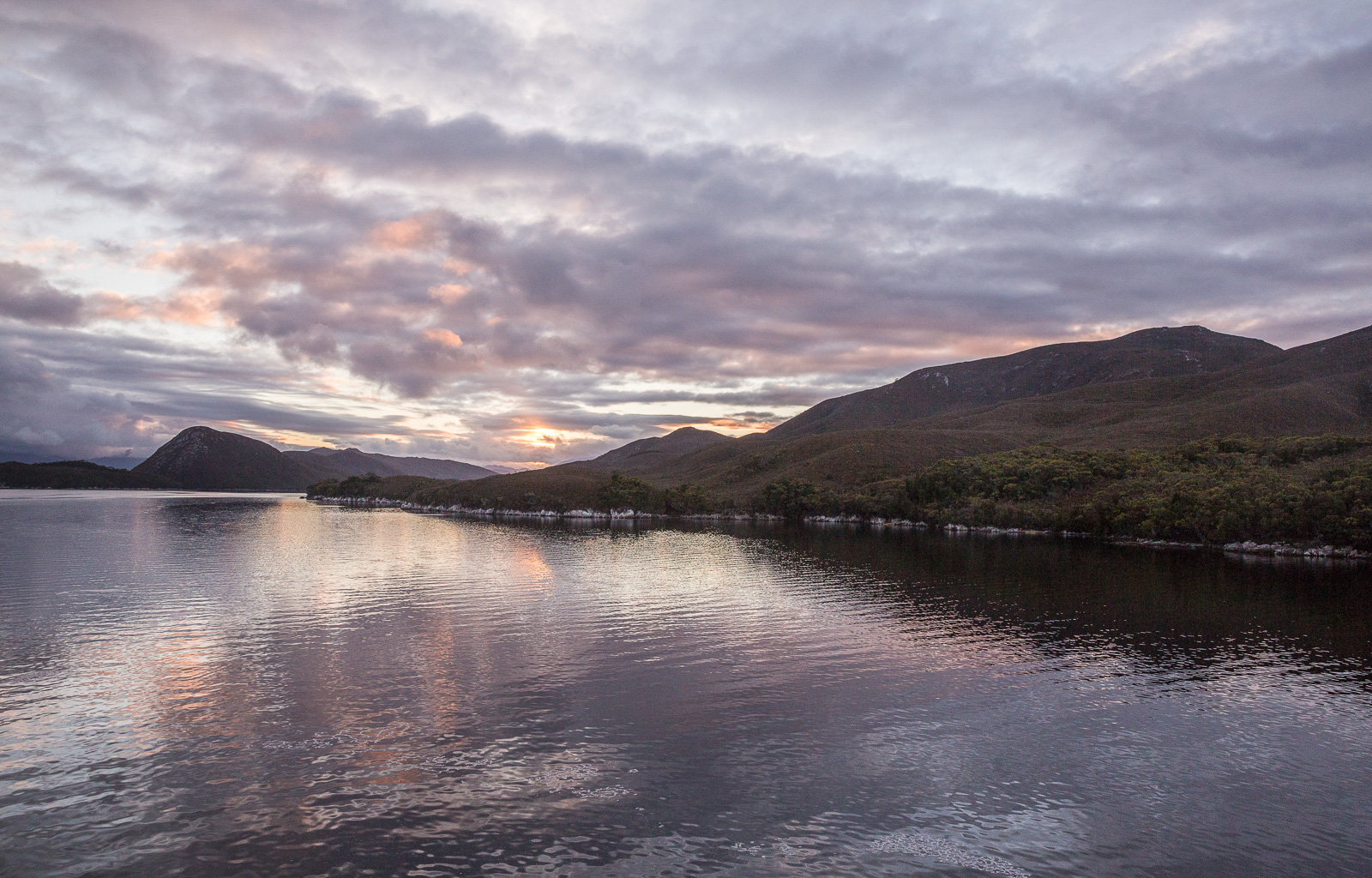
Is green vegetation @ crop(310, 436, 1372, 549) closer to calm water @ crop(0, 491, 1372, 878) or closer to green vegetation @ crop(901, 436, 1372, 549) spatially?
green vegetation @ crop(901, 436, 1372, 549)

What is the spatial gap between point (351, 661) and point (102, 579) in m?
40.8

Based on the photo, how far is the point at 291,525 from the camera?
142 metres

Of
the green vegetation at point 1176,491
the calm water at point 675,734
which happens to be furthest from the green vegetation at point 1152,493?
the calm water at point 675,734

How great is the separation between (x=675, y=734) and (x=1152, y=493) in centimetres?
12510

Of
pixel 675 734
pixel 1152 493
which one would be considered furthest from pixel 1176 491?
pixel 675 734

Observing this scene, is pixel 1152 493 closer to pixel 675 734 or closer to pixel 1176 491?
pixel 1176 491

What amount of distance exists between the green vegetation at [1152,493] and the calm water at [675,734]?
160 ft

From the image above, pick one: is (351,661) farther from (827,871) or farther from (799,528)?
(799,528)

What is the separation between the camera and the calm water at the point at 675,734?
1781cm

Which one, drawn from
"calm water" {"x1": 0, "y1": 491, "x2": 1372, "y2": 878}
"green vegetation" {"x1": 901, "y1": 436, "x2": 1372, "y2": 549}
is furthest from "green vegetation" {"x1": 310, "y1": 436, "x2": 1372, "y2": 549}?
"calm water" {"x1": 0, "y1": 491, "x2": 1372, "y2": 878}

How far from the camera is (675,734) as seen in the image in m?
25.6

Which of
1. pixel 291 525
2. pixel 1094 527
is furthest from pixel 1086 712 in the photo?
pixel 291 525

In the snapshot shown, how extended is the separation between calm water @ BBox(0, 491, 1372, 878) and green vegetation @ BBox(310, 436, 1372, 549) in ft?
160

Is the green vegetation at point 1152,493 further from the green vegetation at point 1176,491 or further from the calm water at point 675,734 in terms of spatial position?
the calm water at point 675,734
